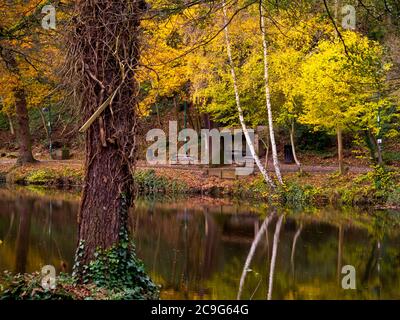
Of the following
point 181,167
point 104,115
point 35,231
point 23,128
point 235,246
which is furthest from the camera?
point 23,128

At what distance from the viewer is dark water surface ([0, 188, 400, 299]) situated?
11273 mm

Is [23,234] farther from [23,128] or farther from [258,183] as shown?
[23,128]

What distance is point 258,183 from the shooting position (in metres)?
23.2

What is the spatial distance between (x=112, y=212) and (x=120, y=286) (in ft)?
3.32

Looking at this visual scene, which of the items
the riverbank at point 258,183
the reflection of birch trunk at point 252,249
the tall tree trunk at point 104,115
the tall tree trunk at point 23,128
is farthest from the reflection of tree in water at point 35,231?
the tall tree trunk at point 23,128

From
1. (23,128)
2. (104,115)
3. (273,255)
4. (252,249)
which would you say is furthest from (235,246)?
(23,128)

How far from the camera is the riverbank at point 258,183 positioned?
20938mm

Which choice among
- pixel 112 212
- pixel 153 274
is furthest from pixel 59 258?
pixel 112 212

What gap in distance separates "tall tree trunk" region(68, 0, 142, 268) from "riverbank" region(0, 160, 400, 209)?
1049cm

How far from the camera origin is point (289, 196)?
71.9 ft

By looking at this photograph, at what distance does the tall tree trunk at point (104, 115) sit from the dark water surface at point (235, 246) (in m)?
0.51

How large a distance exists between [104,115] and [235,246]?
7761 mm

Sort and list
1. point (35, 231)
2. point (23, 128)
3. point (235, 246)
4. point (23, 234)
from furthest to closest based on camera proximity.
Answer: point (23, 128), point (35, 231), point (23, 234), point (235, 246)
